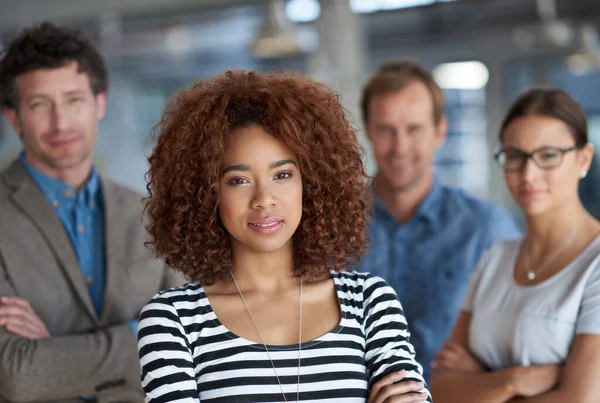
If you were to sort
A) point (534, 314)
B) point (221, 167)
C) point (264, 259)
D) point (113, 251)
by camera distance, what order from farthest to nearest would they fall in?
point (113, 251) < point (534, 314) < point (264, 259) < point (221, 167)

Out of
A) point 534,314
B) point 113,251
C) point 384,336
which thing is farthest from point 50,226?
point 534,314

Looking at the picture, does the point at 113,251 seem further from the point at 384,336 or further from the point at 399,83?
the point at 399,83


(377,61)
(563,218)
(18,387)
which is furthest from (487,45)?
(18,387)

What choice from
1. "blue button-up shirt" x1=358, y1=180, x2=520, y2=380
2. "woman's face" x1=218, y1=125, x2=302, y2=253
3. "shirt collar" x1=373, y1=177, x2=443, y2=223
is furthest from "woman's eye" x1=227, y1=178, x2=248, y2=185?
"shirt collar" x1=373, y1=177, x2=443, y2=223

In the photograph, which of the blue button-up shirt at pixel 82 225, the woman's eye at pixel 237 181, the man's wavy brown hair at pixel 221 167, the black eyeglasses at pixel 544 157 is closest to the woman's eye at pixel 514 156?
the black eyeglasses at pixel 544 157

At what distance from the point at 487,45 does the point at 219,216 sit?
10164mm

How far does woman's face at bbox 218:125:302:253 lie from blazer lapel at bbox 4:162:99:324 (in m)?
0.99

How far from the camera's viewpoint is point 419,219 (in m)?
3.39

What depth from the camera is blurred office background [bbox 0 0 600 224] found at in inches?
344

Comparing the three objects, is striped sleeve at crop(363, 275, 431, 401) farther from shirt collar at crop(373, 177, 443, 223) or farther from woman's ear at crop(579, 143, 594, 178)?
shirt collar at crop(373, 177, 443, 223)

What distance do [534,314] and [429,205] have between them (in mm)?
1062

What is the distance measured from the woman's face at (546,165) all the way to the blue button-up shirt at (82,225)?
1.49m

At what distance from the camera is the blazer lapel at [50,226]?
2.71m

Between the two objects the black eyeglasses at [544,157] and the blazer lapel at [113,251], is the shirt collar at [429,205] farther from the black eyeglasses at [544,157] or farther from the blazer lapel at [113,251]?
the blazer lapel at [113,251]
